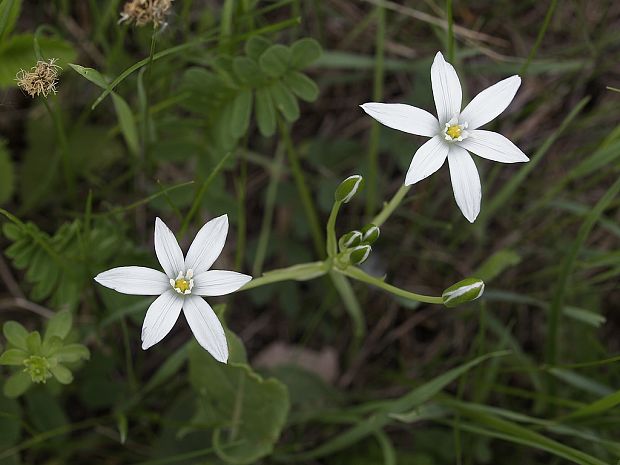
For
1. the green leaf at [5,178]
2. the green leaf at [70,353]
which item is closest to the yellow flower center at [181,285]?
the green leaf at [70,353]

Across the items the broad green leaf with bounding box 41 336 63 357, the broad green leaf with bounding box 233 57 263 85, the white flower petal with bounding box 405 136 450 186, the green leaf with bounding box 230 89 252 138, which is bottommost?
the broad green leaf with bounding box 41 336 63 357

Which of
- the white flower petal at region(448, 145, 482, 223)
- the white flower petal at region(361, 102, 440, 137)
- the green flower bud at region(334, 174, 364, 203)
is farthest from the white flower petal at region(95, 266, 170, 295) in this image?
the white flower petal at region(448, 145, 482, 223)

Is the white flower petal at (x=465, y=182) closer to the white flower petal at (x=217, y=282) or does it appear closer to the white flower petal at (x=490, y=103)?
the white flower petal at (x=490, y=103)

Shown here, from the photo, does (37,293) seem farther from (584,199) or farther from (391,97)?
(584,199)

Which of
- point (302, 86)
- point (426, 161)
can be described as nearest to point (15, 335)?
point (302, 86)

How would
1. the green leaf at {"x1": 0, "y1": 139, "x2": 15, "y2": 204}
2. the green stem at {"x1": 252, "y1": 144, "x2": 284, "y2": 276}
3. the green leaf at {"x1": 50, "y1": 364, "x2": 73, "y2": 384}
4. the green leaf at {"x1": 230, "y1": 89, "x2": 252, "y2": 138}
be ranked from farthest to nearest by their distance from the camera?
the green stem at {"x1": 252, "y1": 144, "x2": 284, "y2": 276} < the green leaf at {"x1": 0, "y1": 139, "x2": 15, "y2": 204} < the green leaf at {"x1": 230, "y1": 89, "x2": 252, "y2": 138} < the green leaf at {"x1": 50, "y1": 364, "x2": 73, "y2": 384}

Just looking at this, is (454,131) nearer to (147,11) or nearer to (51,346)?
(147,11)

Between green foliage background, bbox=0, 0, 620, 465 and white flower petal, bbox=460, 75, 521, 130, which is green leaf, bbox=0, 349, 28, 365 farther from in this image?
white flower petal, bbox=460, 75, 521, 130
